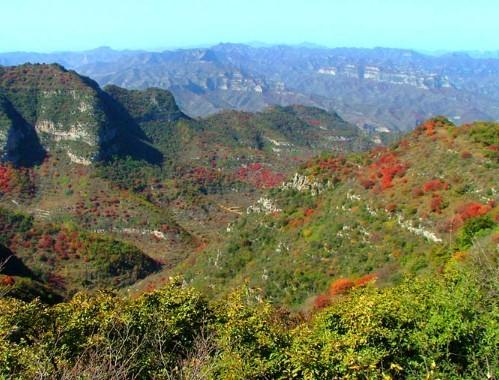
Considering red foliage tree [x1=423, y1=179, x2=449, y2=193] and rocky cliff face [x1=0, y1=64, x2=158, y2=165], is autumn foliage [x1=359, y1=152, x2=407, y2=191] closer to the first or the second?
red foliage tree [x1=423, y1=179, x2=449, y2=193]

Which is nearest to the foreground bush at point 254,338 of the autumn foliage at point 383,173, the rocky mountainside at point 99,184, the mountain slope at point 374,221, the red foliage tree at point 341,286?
the mountain slope at point 374,221

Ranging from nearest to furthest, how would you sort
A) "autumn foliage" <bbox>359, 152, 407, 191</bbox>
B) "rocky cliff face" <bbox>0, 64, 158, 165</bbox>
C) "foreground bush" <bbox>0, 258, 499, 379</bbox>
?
"foreground bush" <bbox>0, 258, 499, 379</bbox> < "autumn foliage" <bbox>359, 152, 407, 191</bbox> < "rocky cliff face" <bbox>0, 64, 158, 165</bbox>

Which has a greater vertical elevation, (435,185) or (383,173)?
(435,185)

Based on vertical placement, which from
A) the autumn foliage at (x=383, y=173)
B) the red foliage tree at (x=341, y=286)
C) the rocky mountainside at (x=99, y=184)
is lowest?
the rocky mountainside at (x=99, y=184)

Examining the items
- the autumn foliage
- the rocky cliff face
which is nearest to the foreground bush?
the autumn foliage

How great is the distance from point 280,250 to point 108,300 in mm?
31626

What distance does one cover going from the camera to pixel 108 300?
84.3 feet

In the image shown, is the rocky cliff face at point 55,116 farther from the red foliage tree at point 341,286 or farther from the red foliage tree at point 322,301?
the red foliage tree at point 341,286

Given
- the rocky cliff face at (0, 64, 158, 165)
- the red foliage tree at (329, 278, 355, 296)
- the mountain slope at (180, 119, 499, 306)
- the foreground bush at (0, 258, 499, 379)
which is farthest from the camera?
the rocky cliff face at (0, 64, 158, 165)

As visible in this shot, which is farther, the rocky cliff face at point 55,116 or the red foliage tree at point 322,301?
the rocky cliff face at point 55,116

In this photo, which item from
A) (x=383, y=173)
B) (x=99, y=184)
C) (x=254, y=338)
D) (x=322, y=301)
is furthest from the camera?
(x=99, y=184)

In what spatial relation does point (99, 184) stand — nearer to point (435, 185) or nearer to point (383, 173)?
point (383, 173)

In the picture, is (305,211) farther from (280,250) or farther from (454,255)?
(454,255)

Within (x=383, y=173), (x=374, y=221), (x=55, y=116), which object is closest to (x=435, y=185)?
(x=374, y=221)
